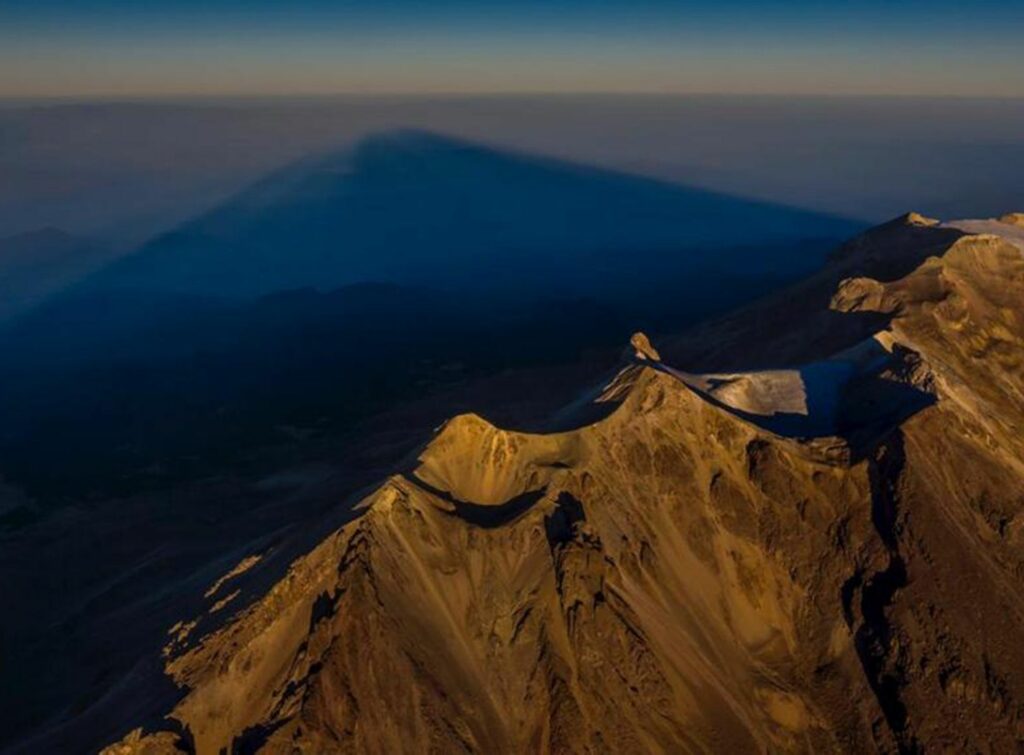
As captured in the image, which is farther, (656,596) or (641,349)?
(641,349)

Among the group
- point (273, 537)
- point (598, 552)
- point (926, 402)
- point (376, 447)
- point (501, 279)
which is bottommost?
point (501, 279)

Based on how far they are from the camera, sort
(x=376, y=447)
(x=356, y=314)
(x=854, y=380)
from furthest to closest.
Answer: (x=356, y=314), (x=376, y=447), (x=854, y=380)

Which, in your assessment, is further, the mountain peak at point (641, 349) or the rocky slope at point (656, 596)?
the mountain peak at point (641, 349)

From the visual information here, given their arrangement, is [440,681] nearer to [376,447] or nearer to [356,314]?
[376,447]

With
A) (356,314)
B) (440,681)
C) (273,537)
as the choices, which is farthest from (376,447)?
(356,314)

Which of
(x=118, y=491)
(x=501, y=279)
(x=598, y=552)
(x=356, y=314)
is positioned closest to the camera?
(x=598, y=552)

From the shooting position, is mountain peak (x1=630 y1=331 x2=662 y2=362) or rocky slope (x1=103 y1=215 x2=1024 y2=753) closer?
rocky slope (x1=103 y1=215 x2=1024 y2=753)

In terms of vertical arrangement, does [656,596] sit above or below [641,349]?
below

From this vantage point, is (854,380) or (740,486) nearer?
(740,486)
